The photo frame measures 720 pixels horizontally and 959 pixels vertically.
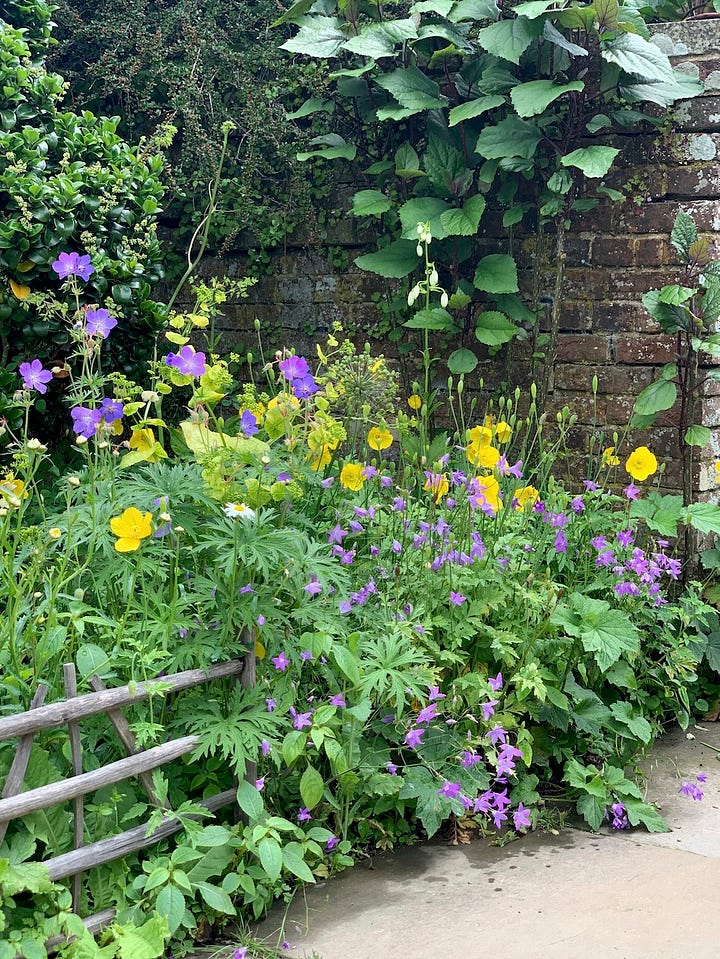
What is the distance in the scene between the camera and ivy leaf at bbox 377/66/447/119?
4312 mm

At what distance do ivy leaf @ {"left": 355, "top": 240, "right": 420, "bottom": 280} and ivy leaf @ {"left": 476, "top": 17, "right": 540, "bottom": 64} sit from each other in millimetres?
890

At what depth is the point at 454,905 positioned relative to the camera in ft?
8.54

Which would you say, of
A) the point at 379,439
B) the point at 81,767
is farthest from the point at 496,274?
the point at 81,767

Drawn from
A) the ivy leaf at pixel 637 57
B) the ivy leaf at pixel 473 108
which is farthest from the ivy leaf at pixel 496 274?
the ivy leaf at pixel 637 57

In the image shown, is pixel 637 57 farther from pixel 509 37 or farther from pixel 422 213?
pixel 422 213

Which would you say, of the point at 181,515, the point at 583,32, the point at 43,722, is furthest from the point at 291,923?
the point at 583,32

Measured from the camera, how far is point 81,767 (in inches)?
90.9

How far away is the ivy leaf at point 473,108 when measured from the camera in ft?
13.5

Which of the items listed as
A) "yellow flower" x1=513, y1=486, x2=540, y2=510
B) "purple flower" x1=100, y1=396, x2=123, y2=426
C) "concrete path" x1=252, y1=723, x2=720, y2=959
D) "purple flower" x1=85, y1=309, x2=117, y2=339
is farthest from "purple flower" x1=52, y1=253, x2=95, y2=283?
"concrete path" x1=252, y1=723, x2=720, y2=959

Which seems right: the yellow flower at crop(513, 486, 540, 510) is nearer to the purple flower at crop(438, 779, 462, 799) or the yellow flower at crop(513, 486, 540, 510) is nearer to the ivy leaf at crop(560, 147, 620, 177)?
the purple flower at crop(438, 779, 462, 799)

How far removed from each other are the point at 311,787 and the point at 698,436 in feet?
7.12

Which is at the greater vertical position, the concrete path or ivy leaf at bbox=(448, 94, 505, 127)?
ivy leaf at bbox=(448, 94, 505, 127)

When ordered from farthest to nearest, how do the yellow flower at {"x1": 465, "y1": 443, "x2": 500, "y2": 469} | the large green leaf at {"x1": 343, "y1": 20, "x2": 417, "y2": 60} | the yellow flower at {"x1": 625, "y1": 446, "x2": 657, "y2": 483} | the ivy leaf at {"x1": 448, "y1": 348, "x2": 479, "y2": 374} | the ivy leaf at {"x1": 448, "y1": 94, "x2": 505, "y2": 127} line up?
the ivy leaf at {"x1": 448, "y1": 348, "x2": 479, "y2": 374} < the large green leaf at {"x1": 343, "y1": 20, "x2": 417, "y2": 60} < the ivy leaf at {"x1": 448, "y1": 94, "x2": 505, "y2": 127} < the yellow flower at {"x1": 625, "y1": 446, "x2": 657, "y2": 483} < the yellow flower at {"x1": 465, "y1": 443, "x2": 500, "y2": 469}

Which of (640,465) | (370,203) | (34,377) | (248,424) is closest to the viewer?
(248,424)
